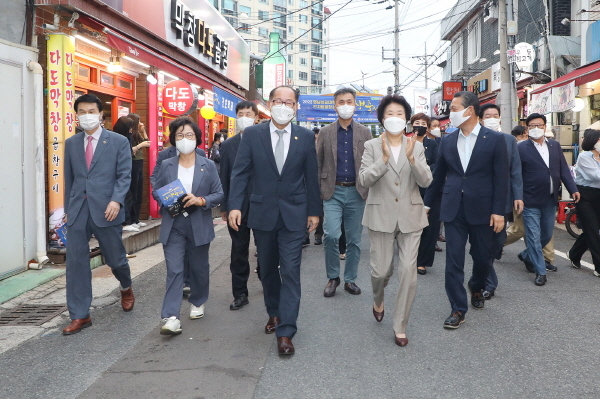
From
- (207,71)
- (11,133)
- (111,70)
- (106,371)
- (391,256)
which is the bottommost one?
(106,371)

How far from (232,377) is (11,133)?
14.8ft

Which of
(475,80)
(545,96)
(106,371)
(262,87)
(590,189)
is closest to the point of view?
(106,371)

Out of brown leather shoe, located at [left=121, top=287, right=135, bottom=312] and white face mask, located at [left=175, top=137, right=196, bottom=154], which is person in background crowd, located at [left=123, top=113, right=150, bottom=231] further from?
white face mask, located at [left=175, top=137, right=196, bottom=154]

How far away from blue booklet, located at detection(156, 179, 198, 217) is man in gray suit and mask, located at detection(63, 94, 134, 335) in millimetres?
433

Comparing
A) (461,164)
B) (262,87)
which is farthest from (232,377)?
(262,87)

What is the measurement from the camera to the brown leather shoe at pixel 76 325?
4.72 m

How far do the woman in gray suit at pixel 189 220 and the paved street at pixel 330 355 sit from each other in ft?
1.17

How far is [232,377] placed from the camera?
12.2 feet

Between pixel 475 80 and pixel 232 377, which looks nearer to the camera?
pixel 232 377

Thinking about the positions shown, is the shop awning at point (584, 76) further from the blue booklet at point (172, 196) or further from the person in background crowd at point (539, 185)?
the blue booklet at point (172, 196)

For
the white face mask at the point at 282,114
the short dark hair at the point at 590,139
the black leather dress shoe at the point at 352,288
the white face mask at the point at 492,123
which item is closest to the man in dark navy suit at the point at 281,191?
the white face mask at the point at 282,114

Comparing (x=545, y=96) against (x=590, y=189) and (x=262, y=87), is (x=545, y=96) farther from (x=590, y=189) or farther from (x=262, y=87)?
(x=262, y=87)

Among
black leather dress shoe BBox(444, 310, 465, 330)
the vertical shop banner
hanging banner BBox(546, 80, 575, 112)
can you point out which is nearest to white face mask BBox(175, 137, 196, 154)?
black leather dress shoe BBox(444, 310, 465, 330)

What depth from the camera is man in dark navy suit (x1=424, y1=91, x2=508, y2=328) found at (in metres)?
4.76
